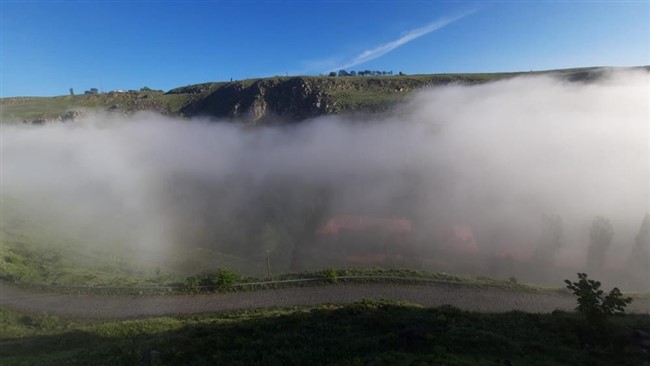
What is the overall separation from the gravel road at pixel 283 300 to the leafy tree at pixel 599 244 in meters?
50.9

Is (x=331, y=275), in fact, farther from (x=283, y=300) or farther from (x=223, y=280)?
(x=223, y=280)

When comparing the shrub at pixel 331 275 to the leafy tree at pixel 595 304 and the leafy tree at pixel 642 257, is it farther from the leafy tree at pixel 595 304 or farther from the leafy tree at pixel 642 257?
the leafy tree at pixel 642 257

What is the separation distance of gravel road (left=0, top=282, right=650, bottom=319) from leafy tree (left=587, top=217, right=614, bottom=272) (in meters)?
50.9

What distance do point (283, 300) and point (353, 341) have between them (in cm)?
1132

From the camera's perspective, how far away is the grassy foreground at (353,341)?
15883 mm

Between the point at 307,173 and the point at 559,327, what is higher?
the point at 559,327

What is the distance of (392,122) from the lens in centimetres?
17538

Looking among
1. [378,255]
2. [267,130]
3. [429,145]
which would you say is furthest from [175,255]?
[267,130]

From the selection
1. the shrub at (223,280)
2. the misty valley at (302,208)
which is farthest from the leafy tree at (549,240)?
the shrub at (223,280)

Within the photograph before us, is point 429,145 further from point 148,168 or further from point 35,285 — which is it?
point 35,285

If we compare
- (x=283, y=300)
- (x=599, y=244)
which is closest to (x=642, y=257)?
(x=599, y=244)

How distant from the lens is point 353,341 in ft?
57.5

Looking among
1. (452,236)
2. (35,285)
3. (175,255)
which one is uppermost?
(35,285)

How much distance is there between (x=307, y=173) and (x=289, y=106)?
57866 millimetres
